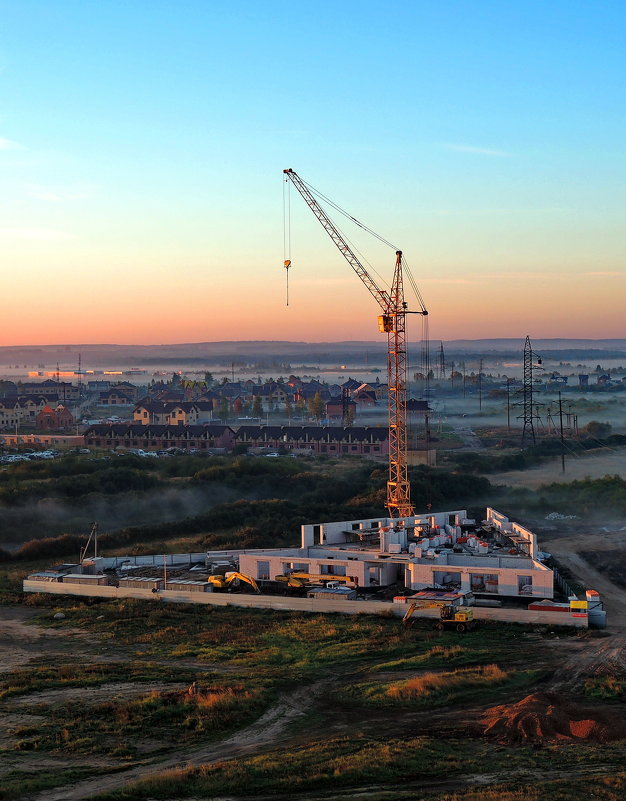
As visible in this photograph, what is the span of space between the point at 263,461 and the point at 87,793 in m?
49.2

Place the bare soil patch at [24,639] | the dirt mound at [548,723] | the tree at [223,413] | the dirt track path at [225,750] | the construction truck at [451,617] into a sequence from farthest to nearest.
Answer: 1. the tree at [223,413]
2. the construction truck at [451,617]
3. the bare soil patch at [24,639]
4. the dirt mound at [548,723]
5. the dirt track path at [225,750]

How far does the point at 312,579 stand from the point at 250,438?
46.5 meters

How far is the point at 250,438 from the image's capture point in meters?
76.8

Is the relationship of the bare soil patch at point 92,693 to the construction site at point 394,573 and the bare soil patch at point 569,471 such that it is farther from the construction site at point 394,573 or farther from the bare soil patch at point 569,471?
→ the bare soil patch at point 569,471

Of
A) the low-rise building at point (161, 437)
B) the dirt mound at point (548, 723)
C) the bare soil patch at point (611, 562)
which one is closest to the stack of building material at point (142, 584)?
the dirt mound at point (548, 723)

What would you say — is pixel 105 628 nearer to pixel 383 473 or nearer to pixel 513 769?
pixel 513 769

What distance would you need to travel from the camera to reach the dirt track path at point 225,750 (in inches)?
573

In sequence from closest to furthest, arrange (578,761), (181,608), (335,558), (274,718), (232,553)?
1. (578,761)
2. (274,718)
3. (181,608)
4. (335,558)
5. (232,553)

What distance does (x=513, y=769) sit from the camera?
15.1 meters

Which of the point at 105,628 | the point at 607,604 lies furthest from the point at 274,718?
the point at 607,604

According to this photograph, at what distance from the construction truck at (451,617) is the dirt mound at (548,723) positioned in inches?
267

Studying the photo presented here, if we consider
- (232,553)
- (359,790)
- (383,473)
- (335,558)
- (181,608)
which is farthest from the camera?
(383,473)

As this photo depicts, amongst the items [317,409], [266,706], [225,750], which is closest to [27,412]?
[317,409]

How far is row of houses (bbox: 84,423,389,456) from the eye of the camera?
73.6 metres
